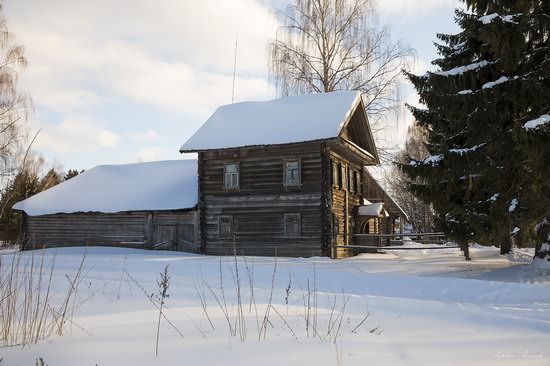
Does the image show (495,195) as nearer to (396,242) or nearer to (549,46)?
(549,46)

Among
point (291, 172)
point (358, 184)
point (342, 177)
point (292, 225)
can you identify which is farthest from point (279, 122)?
point (358, 184)

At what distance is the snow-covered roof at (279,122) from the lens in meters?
20.5

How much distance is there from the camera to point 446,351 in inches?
175

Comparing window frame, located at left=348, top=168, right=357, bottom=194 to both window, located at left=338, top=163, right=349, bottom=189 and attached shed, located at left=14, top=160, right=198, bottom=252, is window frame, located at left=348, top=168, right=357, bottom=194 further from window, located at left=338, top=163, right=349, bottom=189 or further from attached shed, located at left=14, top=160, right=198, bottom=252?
attached shed, located at left=14, top=160, right=198, bottom=252

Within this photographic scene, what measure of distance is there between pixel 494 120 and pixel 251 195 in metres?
11.2

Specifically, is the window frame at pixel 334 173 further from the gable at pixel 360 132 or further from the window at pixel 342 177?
the gable at pixel 360 132

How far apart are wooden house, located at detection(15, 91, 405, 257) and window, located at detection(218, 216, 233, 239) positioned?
45mm

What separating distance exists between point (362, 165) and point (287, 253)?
28.1 feet

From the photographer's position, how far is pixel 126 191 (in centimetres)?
2570

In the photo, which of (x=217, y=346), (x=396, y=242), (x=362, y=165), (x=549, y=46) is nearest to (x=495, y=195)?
(x=549, y=46)

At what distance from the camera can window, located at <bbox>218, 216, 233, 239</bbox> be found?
851 inches

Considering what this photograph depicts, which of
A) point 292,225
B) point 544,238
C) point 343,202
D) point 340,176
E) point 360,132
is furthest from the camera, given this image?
point 360,132

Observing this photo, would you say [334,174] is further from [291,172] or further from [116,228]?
[116,228]

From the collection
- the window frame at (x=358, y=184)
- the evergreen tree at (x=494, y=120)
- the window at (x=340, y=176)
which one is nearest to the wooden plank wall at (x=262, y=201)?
the window at (x=340, y=176)
